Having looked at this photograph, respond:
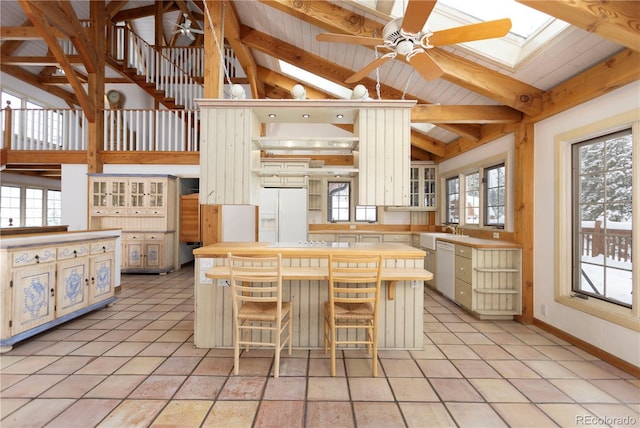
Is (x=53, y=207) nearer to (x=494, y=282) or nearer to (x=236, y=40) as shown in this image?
(x=236, y=40)

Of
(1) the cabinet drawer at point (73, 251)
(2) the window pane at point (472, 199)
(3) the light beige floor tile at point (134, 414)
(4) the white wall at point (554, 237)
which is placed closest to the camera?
(3) the light beige floor tile at point (134, 414)

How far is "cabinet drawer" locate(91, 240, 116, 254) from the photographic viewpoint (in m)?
3.68

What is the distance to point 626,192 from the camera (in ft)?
8.39

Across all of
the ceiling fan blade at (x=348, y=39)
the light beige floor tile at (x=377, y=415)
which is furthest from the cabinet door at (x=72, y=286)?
the ceiling fan blade at (x=348, y=39)

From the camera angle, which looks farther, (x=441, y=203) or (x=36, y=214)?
(x=36, y=214)

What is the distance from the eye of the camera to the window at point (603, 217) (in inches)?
101

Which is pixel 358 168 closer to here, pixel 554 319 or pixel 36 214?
pixel 554 319

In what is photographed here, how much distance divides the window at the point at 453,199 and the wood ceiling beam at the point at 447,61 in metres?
2.38

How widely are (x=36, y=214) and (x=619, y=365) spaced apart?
1114 cm

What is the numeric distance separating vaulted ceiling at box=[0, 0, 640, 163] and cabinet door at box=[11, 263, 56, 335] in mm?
3159

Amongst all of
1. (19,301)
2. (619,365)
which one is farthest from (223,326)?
(619,365)

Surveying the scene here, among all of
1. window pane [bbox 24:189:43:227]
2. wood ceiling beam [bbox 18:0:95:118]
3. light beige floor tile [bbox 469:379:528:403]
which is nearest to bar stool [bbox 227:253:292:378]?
light beige floor tile [bbox 469:379:528:403]

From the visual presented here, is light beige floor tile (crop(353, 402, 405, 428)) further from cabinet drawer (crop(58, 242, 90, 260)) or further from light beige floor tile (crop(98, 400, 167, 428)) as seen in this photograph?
cabinet drawer (crop(58, 242, 90, 260))

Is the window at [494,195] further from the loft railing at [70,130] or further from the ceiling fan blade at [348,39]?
the loft railing at [70,130]
